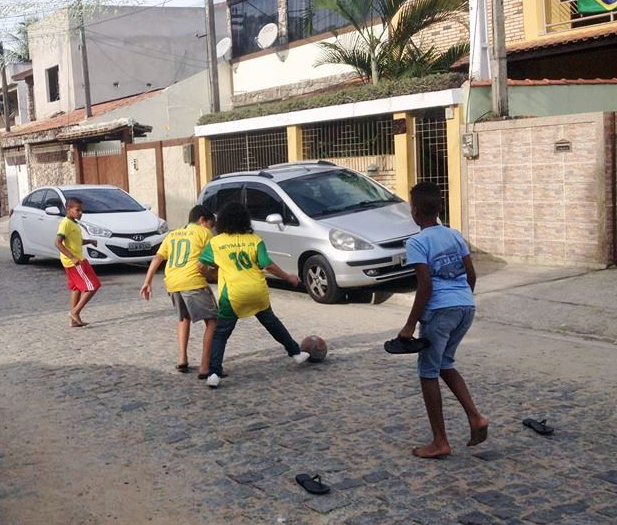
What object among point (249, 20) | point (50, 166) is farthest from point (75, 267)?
point (50, 166)

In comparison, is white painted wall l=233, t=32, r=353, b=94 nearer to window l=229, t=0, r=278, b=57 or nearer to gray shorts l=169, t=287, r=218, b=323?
window l=229, t=0, r=278, b=57

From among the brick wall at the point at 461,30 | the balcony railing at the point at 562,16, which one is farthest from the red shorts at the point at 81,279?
the balcony railing at the point at 562,16

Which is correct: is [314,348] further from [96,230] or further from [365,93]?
[365,93]

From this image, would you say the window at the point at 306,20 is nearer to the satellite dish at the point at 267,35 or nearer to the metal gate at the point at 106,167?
the satellite dish at the point at 267,35

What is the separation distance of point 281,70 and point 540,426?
2124 centimetres

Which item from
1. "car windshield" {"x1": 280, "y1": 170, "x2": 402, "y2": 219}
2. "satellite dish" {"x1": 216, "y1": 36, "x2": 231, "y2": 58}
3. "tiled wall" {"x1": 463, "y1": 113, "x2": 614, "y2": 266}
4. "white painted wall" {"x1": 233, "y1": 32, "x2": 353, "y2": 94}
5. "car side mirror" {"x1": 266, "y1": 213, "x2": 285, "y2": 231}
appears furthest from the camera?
"satellite dish" {"x1": 216, "y1": 36, "x2": 231, "y2": 58}

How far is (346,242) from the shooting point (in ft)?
38.1

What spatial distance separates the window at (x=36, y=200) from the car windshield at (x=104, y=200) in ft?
2.25

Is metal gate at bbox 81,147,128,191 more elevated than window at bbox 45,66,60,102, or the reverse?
window at bbox 45,66,60,102

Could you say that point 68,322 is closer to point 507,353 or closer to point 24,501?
point 507,353

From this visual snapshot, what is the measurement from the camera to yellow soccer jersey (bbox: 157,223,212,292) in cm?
792

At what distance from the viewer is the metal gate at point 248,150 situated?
19125mm

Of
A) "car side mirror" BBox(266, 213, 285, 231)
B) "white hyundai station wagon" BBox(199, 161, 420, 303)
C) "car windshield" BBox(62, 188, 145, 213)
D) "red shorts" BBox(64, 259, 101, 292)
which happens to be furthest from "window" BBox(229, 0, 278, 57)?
"red shorts" BBox(64, 259, 101, 292)

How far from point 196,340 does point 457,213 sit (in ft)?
21.4
